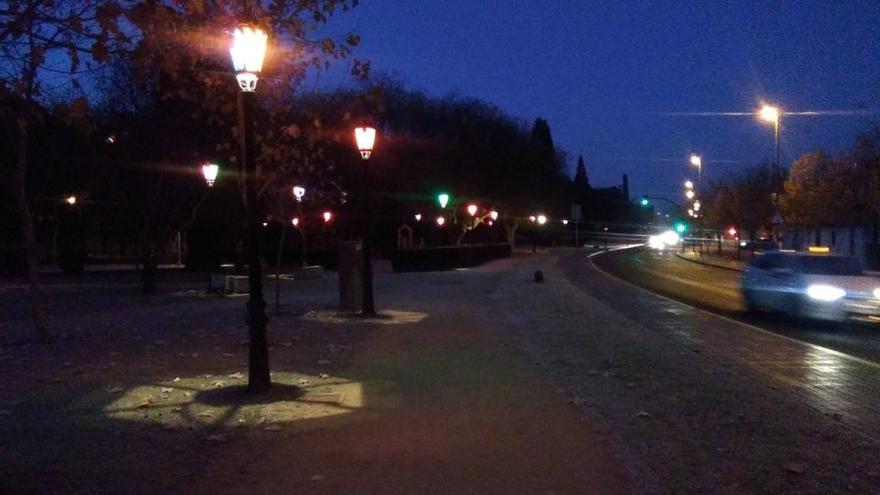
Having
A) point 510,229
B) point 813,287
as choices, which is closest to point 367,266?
point 813,287

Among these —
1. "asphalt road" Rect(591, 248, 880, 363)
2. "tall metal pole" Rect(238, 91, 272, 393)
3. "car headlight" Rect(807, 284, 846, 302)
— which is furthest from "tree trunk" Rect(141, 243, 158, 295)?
"tall metal pole" Rect(238, 91, 272, 393)

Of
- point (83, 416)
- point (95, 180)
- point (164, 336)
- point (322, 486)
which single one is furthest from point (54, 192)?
point (322, 486)

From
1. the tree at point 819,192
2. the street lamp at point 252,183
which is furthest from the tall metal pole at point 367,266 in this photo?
the tree at point 819,192

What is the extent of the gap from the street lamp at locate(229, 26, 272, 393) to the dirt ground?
1.48ft

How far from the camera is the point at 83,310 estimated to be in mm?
24219

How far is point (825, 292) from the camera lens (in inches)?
820

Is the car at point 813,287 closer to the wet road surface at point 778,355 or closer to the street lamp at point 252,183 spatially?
the wet road surface at point 778,355

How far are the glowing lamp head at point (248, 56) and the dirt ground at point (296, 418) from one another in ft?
11.5

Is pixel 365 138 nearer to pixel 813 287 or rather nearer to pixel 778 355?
pixel 778 355

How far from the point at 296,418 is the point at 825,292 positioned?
14622mm

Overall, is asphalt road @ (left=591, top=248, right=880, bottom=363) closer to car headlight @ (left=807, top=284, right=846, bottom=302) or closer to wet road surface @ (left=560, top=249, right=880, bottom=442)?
wet road surface @ (left=560, top=249, right=880, bottom=442)

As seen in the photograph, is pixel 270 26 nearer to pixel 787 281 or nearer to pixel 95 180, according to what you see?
pixel 787 281

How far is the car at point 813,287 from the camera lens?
67.1 feet

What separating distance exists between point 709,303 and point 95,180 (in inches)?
790
